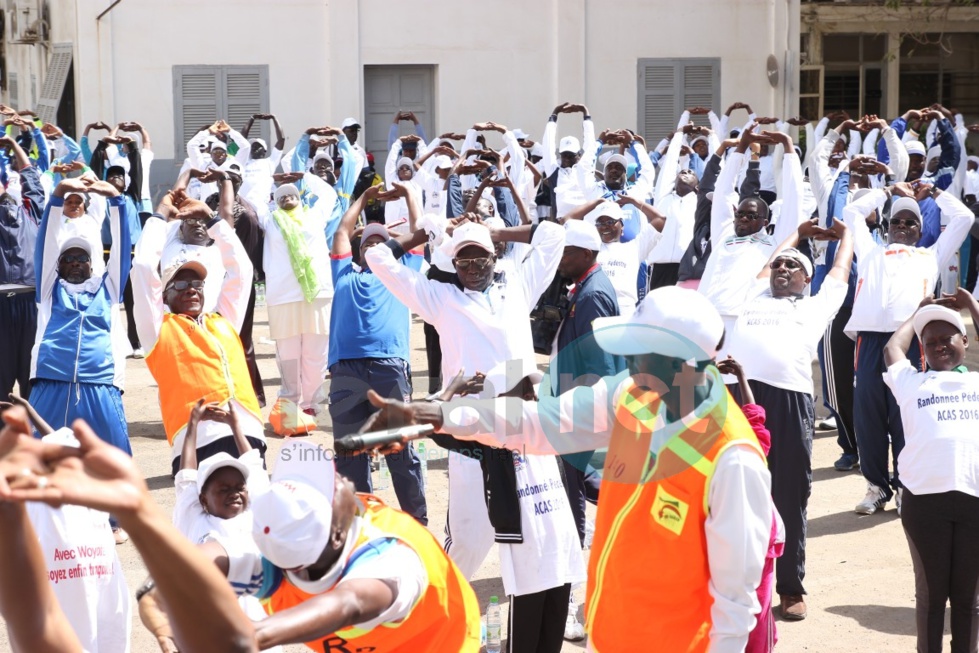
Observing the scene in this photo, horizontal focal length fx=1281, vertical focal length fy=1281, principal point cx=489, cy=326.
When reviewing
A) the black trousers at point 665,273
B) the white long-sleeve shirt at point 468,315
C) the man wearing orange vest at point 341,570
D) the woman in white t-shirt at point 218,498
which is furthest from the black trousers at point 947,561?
the black trousers at point 665,273

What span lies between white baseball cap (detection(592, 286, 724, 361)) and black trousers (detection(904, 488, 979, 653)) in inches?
87.2

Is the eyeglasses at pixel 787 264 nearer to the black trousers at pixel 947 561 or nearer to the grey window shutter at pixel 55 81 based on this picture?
the black trousers at pixel 947 561

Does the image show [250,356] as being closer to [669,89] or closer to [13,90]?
[669,89]

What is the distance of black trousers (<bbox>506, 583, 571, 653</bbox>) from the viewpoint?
530cm

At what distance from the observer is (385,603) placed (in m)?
3.01

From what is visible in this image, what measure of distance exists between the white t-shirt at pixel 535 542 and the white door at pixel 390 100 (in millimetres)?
16662

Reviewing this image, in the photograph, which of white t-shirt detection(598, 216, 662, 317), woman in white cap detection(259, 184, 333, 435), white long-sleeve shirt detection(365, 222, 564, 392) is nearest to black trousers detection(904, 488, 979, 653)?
white long-sleeve shirt detection(365, 222, 564, 392)

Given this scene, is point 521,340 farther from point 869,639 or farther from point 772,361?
point 869,639

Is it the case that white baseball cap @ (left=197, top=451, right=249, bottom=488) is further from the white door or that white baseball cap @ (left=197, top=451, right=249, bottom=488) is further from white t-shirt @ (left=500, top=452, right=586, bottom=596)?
the white door

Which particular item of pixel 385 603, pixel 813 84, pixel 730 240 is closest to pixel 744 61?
pixel 813 84

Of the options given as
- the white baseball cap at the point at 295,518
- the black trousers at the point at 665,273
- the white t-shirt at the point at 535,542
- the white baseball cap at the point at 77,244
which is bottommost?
the white t-shirt at the point at 535,542

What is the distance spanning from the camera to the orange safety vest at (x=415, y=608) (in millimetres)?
3230

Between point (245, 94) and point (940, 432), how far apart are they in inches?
677

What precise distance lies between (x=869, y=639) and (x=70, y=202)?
17.5ft
